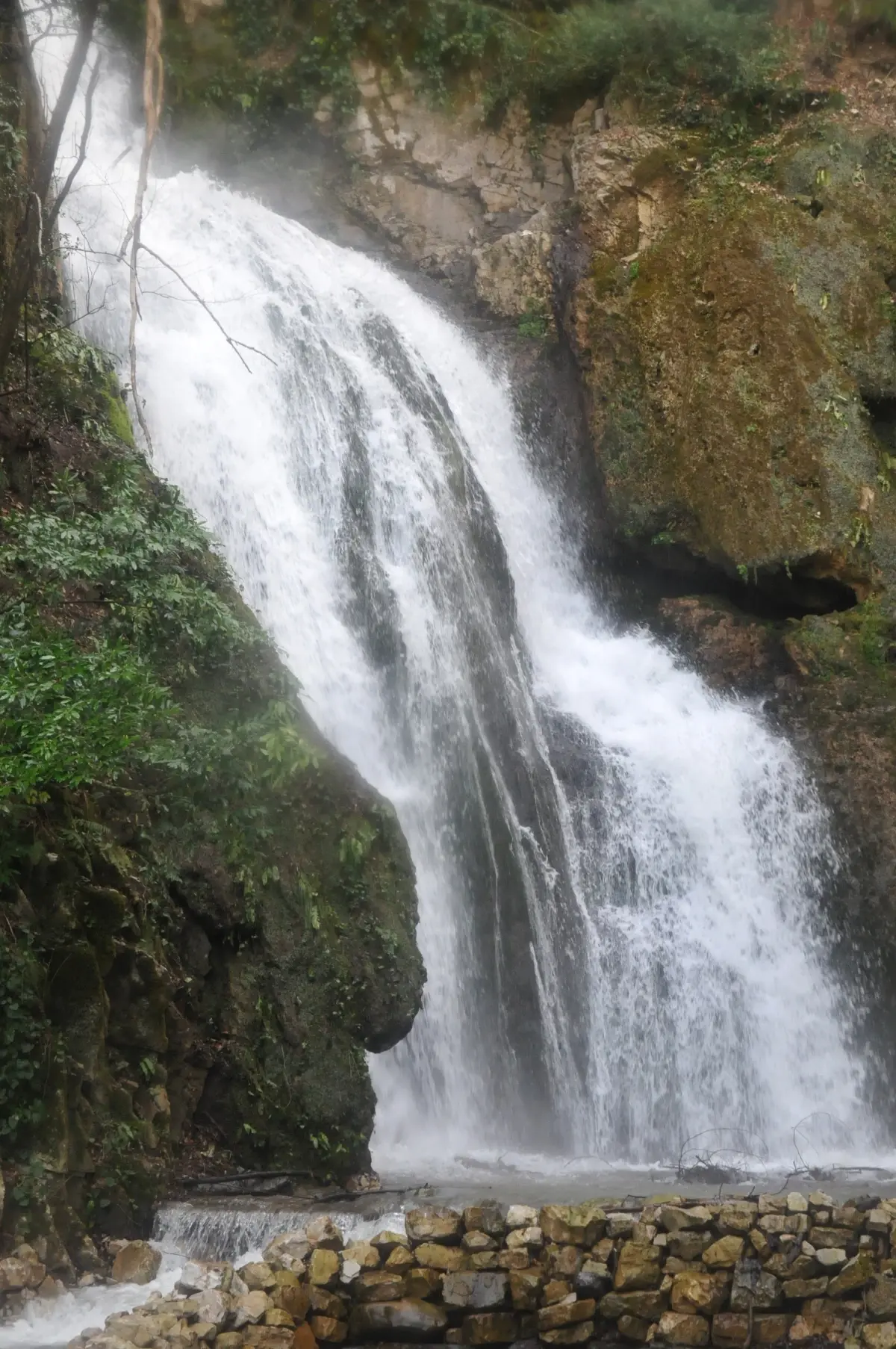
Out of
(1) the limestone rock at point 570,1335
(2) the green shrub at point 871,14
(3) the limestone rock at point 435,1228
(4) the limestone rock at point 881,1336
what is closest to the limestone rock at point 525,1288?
(1) the limestone rock at point 570,1335

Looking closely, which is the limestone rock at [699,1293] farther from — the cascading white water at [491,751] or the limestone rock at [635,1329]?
the cascading white water at [491,751]

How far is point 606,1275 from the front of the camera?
512 centimetres

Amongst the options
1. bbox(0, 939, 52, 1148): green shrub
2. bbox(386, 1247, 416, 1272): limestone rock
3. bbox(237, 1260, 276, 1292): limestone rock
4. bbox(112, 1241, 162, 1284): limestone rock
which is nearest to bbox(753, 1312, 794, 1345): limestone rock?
bbox(386, 1247, 416, 1272): limestone rock

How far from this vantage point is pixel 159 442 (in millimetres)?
→ 12383

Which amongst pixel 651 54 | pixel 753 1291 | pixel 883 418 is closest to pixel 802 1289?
pixel 753 1291

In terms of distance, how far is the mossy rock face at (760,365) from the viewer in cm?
1504

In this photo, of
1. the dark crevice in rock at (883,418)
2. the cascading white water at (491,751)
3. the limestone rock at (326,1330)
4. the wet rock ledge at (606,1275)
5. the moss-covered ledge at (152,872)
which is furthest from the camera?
the dark crevice in rock at (883,418)

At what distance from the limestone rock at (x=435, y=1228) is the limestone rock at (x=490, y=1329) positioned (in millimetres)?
315

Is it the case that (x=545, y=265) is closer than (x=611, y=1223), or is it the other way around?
(x=611, y=1223)

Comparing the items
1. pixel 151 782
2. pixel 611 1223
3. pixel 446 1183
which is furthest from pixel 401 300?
pixel 611 1223

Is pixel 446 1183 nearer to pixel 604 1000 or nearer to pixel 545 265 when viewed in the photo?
pixel 604 1000

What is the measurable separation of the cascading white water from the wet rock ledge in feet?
15.1

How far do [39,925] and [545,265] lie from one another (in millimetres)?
14308

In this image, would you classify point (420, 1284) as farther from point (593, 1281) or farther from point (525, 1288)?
point (593, 1281)
